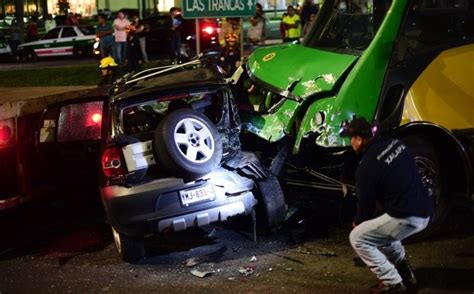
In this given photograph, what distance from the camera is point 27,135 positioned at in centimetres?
707

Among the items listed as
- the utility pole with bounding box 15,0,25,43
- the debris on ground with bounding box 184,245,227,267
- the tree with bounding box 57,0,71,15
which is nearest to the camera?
the debris on ground with bounding box 184,245,227,267

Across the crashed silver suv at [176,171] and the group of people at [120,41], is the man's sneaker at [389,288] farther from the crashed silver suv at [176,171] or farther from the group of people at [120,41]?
the group of people at [120,41]

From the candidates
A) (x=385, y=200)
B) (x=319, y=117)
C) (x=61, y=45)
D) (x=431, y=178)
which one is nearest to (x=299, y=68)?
(x=319, y=117)

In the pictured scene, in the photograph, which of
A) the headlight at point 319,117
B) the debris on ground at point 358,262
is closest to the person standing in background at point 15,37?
the headlight at point 319,117

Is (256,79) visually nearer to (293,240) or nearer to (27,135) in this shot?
(293,240)

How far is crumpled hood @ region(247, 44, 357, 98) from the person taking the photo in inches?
273

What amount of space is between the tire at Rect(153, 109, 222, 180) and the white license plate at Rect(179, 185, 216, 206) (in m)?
0.14

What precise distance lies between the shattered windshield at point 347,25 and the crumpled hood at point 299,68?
172 millimetres

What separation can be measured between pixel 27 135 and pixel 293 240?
295cm

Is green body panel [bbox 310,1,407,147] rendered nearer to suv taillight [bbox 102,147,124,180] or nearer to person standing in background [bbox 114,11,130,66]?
suv taillight [bbox 102,147,124,180]

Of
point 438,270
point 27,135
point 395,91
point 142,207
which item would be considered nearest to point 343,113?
point 395,91

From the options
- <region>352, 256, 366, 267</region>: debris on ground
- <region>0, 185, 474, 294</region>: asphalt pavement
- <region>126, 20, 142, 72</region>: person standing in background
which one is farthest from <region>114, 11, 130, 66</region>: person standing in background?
<region>352, 256, 366, 267</region>: debris on ground

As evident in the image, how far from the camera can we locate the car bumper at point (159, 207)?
19.5ft

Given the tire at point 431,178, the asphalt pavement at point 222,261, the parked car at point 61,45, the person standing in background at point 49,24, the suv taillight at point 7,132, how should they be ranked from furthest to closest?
the person standing in background at point 49,24 → the parked car at point 61,45 → the suv taillight at point 7,132 → the tire at point 431,178 → the asphalt pavement at point 222,261
